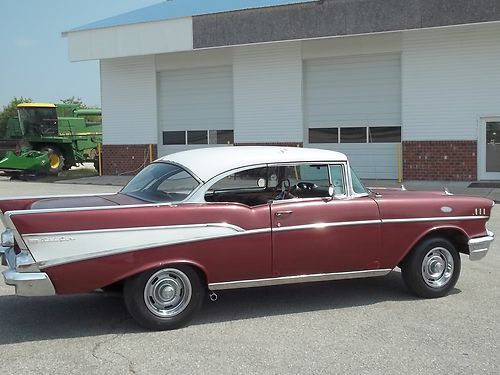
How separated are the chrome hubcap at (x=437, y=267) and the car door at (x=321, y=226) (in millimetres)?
620

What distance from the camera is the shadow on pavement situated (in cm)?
508

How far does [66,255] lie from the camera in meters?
4.68

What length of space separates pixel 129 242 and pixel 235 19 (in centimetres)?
1734

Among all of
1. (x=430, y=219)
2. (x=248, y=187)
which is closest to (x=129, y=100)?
(x=248, y=187)

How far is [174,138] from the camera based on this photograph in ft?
79.1

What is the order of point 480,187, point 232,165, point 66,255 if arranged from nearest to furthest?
point 66,255 < point 232,165 < point 480,187

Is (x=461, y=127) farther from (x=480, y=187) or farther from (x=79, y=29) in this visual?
(x=79, y=29)

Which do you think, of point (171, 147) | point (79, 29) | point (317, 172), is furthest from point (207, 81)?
point (317, 172)

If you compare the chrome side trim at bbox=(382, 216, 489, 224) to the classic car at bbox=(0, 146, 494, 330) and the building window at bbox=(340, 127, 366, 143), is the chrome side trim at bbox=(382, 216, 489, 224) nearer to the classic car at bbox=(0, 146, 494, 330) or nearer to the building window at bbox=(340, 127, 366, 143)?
the classic car at bbox=(0, 146, 494, 330)

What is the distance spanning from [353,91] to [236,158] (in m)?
15.8

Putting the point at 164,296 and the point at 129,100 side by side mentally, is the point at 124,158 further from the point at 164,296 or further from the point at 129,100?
the point at 164,296

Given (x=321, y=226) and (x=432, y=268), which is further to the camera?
(x=432, y=268)

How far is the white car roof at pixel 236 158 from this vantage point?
5.42 m

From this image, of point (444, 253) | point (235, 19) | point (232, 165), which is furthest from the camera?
point (235, 19)
